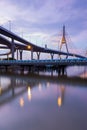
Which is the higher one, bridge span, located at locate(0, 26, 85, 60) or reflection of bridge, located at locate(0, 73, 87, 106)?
bridge span, located at locate(0, 26, 85, 60)

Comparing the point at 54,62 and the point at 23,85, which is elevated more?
the point at 54,62

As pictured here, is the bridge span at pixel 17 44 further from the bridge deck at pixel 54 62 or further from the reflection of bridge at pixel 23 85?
the reflection of bridge at pixel 23 85

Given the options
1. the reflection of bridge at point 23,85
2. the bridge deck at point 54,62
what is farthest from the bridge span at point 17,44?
the reflection of bridge at point 23,85

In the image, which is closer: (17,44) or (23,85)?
(23,85)

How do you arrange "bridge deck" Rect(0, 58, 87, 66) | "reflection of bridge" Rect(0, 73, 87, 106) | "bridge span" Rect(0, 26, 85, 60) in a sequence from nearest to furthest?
"reflection of bridge" Rect(0, 73, 87, 106), "bridge deck" Rect(0, 58, 87, 66), "bridge span" Rect(0, 26, 85, 60)

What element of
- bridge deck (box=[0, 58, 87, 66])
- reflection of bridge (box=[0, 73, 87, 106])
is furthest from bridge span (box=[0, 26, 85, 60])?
reflection of bridge (box=[0, 73, 87, 106])

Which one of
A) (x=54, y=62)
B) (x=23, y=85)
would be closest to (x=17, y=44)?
(x=54, y=62)

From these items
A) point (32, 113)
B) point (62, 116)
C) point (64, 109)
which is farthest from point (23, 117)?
point (64, 109)

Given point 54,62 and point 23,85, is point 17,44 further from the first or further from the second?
point 23,85

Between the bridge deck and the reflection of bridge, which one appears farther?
the bridge deck

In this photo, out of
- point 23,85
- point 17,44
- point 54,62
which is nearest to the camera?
point 23,85

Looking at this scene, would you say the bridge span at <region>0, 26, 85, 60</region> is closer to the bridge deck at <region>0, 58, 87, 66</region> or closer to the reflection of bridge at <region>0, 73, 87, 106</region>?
the bridge deck at <region>0, 58, 87, 66</region>

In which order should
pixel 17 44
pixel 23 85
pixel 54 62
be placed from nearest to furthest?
pixel 23 85 < pixel 54 62 < pixel 17 44

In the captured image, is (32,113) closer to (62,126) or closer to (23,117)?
(23,117)
